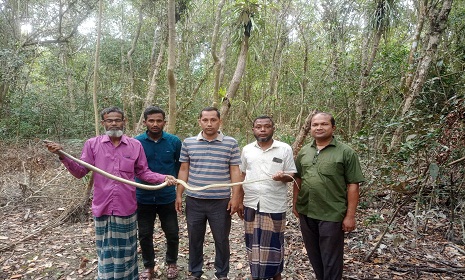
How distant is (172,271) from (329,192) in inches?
66.6

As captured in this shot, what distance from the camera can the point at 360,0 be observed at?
845 cm

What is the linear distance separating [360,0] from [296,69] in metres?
3.34

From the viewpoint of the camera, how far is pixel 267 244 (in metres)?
2.48

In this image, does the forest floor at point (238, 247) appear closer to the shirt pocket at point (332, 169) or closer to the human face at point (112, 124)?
the shirt pocket at point (332, 169)

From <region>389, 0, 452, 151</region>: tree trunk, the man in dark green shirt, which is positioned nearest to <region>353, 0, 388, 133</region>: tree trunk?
<region>389, 0, 452, 151</region>: tree trunk

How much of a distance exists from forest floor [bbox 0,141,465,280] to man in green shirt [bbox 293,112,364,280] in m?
0.83

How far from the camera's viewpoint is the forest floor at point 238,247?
3.05m

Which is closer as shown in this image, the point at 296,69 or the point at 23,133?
the point at 23,133

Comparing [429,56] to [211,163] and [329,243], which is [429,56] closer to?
[329,243]

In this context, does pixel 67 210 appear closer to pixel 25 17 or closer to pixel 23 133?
pixel 23 133

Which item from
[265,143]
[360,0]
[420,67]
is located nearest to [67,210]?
[265,143]

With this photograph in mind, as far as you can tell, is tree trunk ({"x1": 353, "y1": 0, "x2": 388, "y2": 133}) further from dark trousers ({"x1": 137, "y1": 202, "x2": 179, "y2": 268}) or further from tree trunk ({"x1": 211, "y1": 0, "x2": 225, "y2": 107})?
dark trousers ({"x1": 137, "y1": 202, "x2": 179, "y2": 268})

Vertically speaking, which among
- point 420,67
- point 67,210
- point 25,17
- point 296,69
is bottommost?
point 67,210

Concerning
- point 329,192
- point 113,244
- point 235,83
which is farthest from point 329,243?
point 235,83
